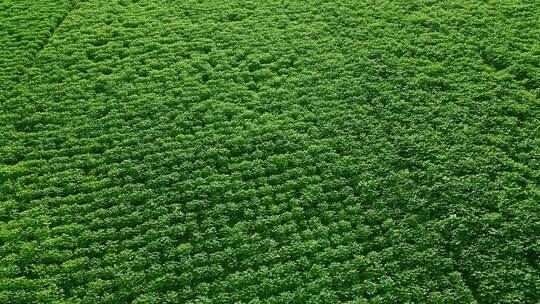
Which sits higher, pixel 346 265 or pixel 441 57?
pixel 441 57

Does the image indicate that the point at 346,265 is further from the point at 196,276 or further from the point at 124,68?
the point at 124,68

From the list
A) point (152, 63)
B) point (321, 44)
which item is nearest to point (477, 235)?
point (321, 44)

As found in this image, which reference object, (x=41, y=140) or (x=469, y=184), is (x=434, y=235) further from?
(x=41, y=140)

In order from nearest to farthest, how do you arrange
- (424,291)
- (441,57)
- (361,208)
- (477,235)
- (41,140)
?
1. (424,291)
2. (477,235)
3. (361,208)
4. (41,140)
5. (441,57)

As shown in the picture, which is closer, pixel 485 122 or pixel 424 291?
pixel 424 291

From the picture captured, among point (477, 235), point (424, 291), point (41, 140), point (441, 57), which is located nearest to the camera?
point (424, 291)

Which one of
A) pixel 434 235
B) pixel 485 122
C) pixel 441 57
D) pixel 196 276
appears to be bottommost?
pixel 196 276
